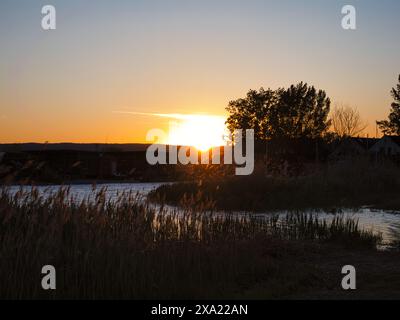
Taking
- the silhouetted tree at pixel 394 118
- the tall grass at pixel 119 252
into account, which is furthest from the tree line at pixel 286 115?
the tall grass at pixel 119 252

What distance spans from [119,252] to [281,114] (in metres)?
61.0

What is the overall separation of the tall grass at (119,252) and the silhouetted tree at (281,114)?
55.4m

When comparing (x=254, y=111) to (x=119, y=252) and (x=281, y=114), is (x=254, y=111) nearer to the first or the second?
(x=281, y=114)

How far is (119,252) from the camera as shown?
27.7ft

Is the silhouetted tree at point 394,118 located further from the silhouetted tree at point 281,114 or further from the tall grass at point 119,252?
the tall grass at point 119,252

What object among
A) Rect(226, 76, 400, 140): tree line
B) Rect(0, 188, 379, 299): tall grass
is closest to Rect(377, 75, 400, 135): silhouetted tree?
Rect(226, 76, 400, 140): tree line

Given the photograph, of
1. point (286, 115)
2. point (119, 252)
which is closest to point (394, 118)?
point (286, 115)

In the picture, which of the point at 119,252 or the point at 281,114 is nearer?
the point at 119,252

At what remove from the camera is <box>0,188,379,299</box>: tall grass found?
783cm

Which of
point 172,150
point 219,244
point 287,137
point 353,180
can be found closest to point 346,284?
point 219,244

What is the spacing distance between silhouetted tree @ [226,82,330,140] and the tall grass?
5537 cm

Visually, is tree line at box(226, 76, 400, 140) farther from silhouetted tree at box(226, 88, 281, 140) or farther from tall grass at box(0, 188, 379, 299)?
tall grass at box(0, 188, 379, 299)

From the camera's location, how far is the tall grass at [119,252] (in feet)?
25.7
